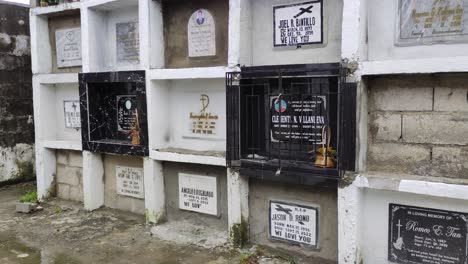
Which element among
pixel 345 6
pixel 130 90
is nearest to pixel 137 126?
pixel 130 90

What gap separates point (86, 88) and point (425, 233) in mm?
3957

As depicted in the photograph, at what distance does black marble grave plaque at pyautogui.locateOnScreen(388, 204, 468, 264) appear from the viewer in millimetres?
3008

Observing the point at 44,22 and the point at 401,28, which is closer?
the point at 401,28

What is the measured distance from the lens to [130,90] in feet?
16.3

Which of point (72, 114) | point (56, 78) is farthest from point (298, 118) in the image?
point (56, 78)

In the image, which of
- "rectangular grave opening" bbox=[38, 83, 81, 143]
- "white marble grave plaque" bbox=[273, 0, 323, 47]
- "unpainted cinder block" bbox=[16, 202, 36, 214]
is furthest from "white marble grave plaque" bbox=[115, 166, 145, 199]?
"white marble grave plaque" bbox=[273, 0, 323, 47]

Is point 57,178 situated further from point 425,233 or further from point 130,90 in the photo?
point 425,233

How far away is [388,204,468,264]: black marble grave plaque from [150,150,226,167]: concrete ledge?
5.27 feet

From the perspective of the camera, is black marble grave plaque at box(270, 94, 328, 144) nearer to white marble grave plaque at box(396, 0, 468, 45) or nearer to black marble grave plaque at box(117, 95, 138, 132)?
white marble grave plaque at box(396, 0, 468, 45)

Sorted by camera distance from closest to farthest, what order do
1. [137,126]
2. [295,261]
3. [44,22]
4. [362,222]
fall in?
[362,222] → [295,261] → [137,126] → [44,22]

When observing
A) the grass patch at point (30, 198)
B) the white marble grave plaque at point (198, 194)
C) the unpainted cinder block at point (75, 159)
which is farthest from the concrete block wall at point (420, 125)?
the grass patch at point (30, 198)

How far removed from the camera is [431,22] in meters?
3.03

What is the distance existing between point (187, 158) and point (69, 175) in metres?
2.24

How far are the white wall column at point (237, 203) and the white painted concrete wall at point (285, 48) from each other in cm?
108
